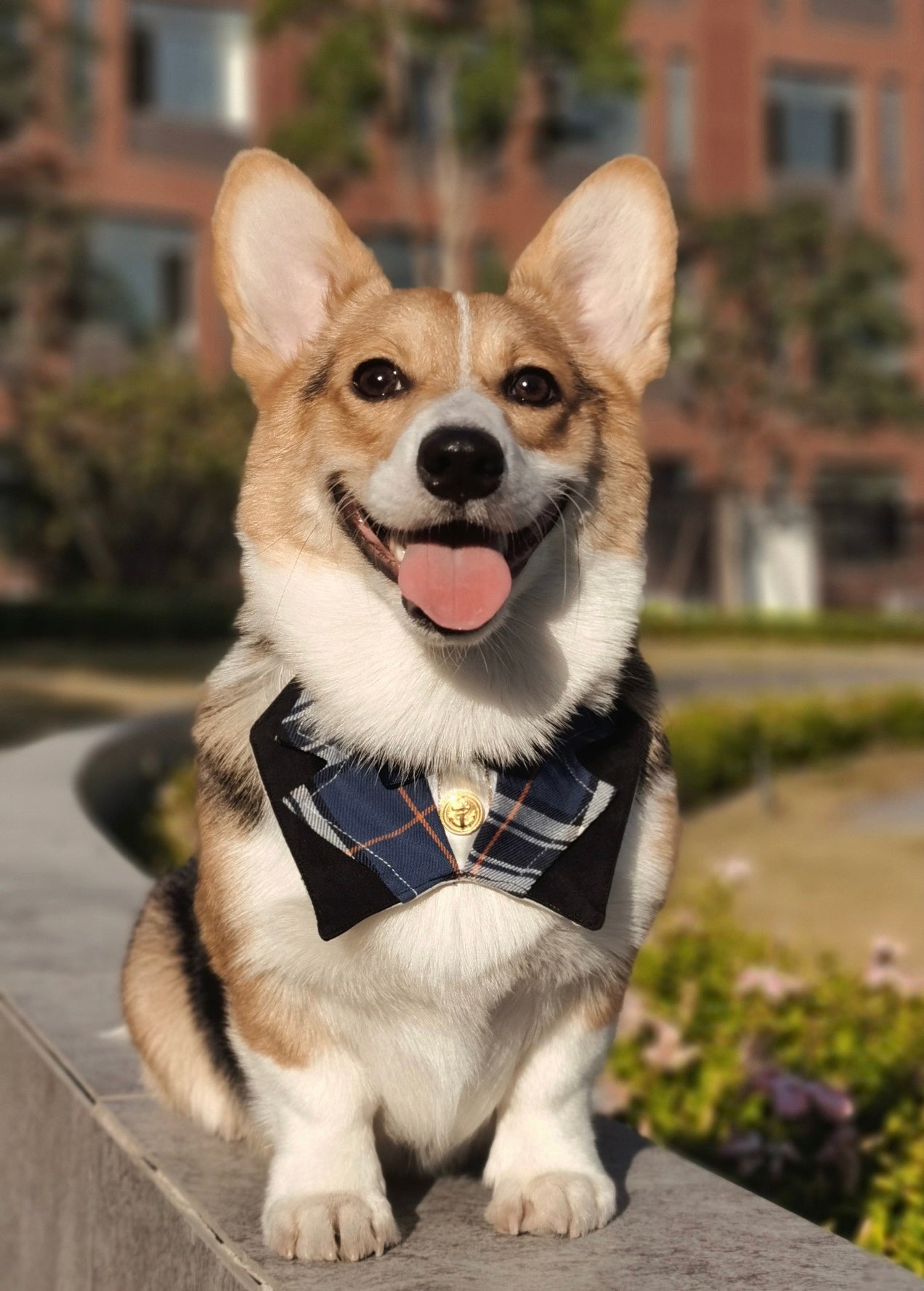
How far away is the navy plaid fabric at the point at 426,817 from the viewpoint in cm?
222

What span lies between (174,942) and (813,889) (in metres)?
5.31

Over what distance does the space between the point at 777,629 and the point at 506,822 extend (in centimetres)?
2121

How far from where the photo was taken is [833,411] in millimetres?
27500

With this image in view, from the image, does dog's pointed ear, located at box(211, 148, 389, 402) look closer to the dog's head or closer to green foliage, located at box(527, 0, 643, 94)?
the dog's head

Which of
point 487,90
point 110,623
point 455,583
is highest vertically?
point 487,90

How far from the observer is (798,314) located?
27219 millimetres

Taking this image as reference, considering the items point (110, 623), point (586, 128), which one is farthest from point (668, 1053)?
point (586, 128)

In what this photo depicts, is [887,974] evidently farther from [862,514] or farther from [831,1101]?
[862,514]

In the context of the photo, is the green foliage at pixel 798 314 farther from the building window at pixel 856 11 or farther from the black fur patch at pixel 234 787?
the black fur patch at pixel 234 787

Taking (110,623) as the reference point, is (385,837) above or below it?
above

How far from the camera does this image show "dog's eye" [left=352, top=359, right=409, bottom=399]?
2508mm

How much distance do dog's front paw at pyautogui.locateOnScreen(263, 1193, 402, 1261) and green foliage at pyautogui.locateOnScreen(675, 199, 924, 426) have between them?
26.3m

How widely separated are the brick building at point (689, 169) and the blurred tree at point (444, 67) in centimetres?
250

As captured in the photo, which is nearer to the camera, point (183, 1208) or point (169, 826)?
point (183, 1208)
